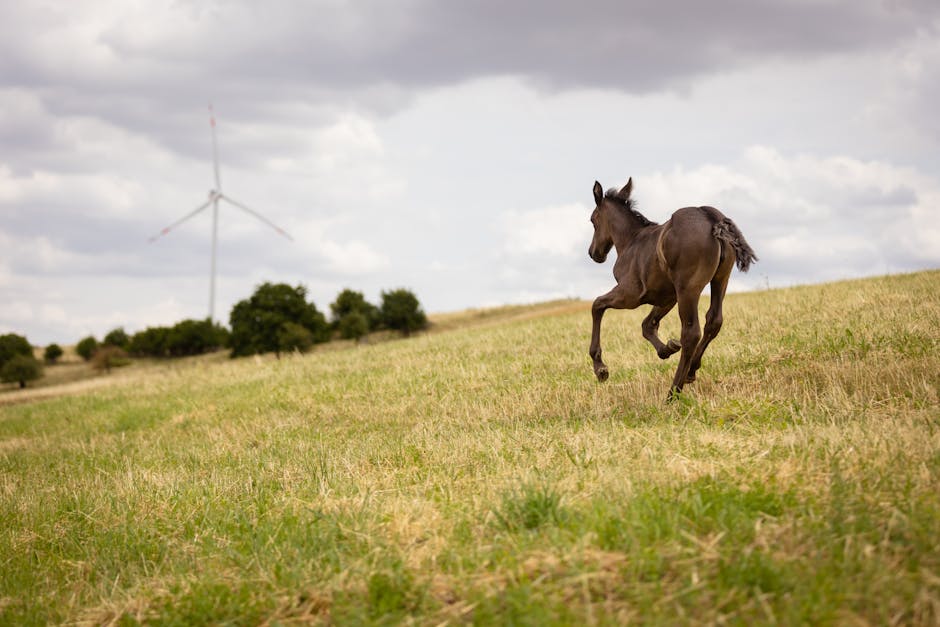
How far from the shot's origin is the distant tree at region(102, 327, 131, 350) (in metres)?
88.4

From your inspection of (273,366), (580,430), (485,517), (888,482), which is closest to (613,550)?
(485,517)

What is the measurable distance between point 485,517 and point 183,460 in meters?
7.91

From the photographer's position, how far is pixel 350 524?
5.72m

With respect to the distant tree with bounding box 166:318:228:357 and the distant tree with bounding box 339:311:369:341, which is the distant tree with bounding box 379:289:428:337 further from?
the distant tree with bounding box 166:318:228:357

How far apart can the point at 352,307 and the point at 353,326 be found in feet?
17.9

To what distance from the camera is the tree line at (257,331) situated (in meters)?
62.2

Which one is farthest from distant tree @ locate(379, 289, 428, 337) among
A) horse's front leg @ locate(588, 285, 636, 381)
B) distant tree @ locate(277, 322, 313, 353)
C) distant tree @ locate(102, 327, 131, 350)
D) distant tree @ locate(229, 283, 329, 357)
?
horse's front leg @ locate(588, 285, 636, 381)

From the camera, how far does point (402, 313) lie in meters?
72.4

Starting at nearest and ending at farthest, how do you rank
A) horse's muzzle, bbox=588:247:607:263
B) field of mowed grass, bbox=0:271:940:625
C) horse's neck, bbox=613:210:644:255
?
field of mowed grass, bbox=0:271:940:625, horse's neck, bbox=613:210:644:255, horse's muzzle, bbox=588:247:607:263

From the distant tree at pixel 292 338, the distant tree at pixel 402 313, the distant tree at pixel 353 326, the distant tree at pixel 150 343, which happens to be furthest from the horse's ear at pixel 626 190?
the distant tree at pixel 150 343

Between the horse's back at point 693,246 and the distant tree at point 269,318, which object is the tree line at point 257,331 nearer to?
the distant tree at point 269,318

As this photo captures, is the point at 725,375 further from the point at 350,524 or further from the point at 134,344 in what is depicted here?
the point at 134,344

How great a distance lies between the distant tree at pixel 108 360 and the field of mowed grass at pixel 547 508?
231 ft

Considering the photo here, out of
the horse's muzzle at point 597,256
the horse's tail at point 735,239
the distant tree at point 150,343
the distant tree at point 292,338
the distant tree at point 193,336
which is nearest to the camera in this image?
the horse's tail at point 735,239
